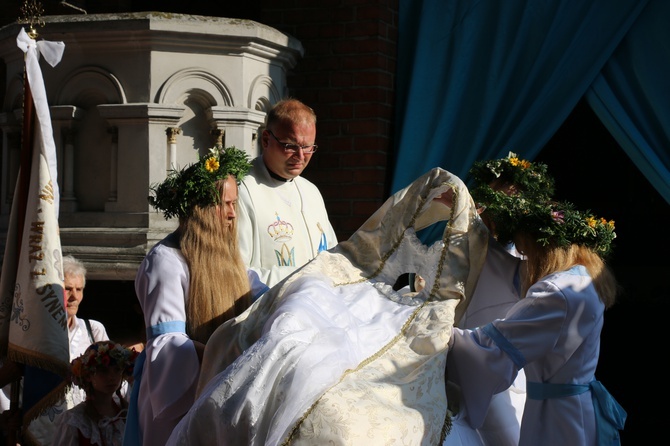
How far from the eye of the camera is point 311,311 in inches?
129

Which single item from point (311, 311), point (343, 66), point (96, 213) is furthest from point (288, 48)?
point (311, 311)

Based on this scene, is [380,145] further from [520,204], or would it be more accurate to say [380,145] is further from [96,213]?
[520,204]

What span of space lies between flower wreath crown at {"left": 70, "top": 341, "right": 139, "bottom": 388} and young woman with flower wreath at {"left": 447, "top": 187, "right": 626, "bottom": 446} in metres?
1.68

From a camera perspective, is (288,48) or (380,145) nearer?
(288,48)

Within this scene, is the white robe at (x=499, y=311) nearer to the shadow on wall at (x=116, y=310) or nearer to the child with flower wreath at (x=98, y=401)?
the child with flower wreath at (x=98, y=401)

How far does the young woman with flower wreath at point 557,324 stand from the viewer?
3537mm

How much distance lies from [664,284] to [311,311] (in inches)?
197

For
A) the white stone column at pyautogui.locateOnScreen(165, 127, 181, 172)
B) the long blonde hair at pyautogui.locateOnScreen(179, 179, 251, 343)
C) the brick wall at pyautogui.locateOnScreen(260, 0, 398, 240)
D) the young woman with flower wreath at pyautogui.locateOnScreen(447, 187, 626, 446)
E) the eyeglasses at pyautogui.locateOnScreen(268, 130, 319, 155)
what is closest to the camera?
the young woman with flower wreath at pyautogui.locateOnScreen(447, 187, 626, 446)

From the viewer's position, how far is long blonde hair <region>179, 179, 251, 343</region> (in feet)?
12.7

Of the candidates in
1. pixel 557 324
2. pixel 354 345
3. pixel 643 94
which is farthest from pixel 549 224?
pixel 643 94

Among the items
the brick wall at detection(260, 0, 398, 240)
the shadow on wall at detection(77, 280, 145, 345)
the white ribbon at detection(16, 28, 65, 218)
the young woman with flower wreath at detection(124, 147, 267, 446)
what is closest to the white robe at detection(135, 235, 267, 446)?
the young woman with flower wreath at detection(124, 147, 267, 446)

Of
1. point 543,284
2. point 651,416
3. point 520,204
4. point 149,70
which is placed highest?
point 149,70

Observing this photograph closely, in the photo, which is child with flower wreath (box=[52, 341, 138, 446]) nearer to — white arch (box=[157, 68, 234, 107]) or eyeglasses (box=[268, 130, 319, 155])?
eyeglasses (box=[268, 130, 319, 155])

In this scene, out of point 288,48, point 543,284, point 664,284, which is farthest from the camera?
point 664,284
